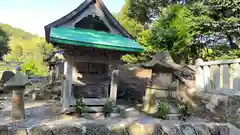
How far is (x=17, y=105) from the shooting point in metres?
5.65

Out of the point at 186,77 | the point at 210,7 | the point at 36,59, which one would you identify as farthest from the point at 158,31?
the point at 36,59

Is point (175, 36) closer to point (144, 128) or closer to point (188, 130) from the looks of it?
point (188, 130)

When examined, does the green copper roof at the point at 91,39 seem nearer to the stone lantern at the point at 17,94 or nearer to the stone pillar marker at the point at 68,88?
the stone pillar marker at the point at 68,88

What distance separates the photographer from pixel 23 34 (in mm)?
87500

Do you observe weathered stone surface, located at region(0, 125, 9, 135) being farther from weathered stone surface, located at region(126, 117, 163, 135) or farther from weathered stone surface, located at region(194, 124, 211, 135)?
weathered stone surface, located at region(194, 124, 211, 135)

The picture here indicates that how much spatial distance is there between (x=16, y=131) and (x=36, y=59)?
93.4ft

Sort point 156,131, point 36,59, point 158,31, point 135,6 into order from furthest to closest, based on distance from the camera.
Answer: point 36,59 → point 135,6 → point 158,31 → point 156,131

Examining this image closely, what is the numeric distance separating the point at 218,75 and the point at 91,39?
4.47 metres

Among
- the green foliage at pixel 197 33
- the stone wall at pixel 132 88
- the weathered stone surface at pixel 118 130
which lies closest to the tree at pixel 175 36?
the green foliage at pixel 197 33

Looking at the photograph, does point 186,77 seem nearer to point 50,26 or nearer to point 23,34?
point 50,26

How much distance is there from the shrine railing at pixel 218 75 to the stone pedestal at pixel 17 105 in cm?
615

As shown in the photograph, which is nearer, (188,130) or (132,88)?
(188,130)

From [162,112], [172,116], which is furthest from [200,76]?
[162,112]

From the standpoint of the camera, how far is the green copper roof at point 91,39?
6203mm
